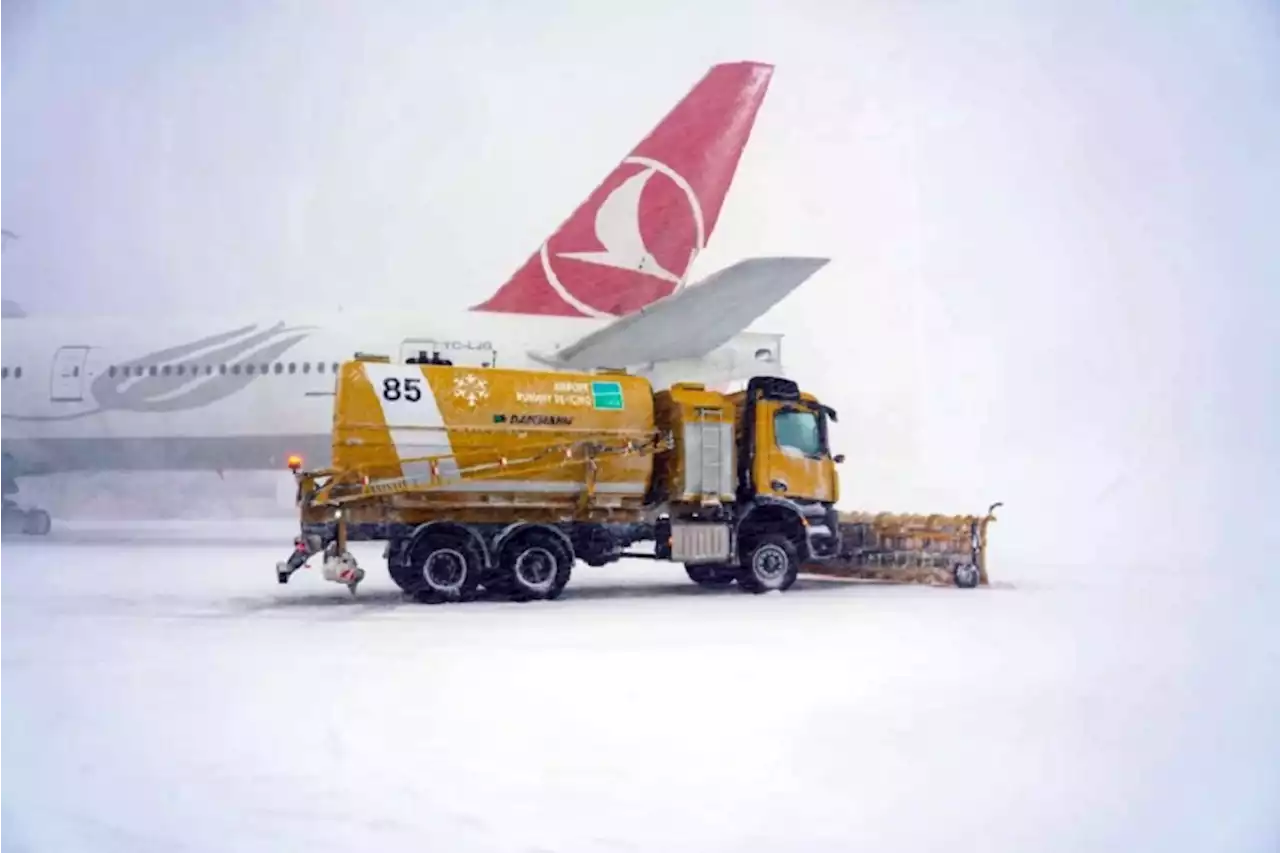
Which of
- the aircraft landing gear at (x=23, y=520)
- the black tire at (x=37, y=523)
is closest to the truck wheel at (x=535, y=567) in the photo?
the aircraft landing gear at (x=23, y=520)

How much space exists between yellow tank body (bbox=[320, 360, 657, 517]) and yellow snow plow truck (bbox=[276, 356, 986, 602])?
1cm

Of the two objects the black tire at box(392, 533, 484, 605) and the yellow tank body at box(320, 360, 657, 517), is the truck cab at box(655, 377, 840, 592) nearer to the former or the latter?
the yellow tank body at box(320, 360, 657, 517)

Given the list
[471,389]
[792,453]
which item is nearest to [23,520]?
[471,389]

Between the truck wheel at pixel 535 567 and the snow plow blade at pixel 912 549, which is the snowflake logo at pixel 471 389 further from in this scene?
the snow plow blade at pixel 912 549

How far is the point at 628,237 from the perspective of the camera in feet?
29.6

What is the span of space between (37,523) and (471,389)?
169 inches

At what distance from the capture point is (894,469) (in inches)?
289

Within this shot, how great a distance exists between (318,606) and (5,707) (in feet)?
8.30

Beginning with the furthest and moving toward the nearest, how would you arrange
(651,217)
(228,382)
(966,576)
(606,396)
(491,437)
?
(228,382) → (651,217) → (966,576) → (606,396) → (491,437)

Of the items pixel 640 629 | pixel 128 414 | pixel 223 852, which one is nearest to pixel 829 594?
pixel 640 629

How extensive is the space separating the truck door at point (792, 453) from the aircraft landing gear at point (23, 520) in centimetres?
587

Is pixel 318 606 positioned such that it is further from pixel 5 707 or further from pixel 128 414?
pixel 128 414

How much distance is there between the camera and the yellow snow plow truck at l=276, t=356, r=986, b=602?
21.3 feet

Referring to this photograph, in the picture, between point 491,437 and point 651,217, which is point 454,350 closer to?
point 651,217
